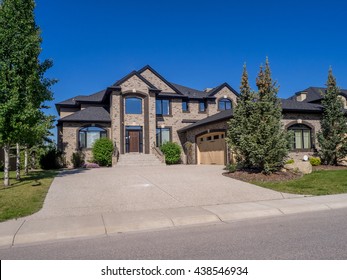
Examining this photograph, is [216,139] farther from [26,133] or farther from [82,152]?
[26,133]

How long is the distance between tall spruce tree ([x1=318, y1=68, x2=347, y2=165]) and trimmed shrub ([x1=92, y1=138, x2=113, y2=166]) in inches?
633

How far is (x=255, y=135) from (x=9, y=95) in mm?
11541

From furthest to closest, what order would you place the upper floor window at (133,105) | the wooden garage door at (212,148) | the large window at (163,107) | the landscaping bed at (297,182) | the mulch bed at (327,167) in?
the large window at (163,107) < the upper floor window at (133,105) < the wooden garage door at (212,148) < the mulch bed at (327,167) < the landscaping bed at (297,182)

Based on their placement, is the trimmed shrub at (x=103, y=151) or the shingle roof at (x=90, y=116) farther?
the shingle roof at (x=90, y=116)

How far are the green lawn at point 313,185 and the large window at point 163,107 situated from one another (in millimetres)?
16891

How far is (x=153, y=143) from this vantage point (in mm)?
25891

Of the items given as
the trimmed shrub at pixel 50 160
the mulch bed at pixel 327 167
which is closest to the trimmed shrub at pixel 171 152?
the trimmed shrub at pixel 50 160

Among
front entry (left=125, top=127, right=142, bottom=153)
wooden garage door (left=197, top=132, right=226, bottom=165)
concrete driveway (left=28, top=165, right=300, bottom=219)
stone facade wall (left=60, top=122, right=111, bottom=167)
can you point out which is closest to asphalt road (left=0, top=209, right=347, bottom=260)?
concrete driveway (left=28, top=165, right=300, bottom=219)

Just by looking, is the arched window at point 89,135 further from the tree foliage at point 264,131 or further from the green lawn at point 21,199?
the tree foliage at point 264,131

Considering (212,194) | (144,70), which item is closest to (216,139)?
(144,70)

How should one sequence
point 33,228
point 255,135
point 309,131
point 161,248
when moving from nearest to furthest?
point 161,248, point 33,228, point 255,135, point 309,131

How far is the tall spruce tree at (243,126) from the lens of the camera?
14.1m

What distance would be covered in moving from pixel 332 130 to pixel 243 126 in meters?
8.24

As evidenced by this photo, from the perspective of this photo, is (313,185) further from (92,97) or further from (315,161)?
(92,97)
